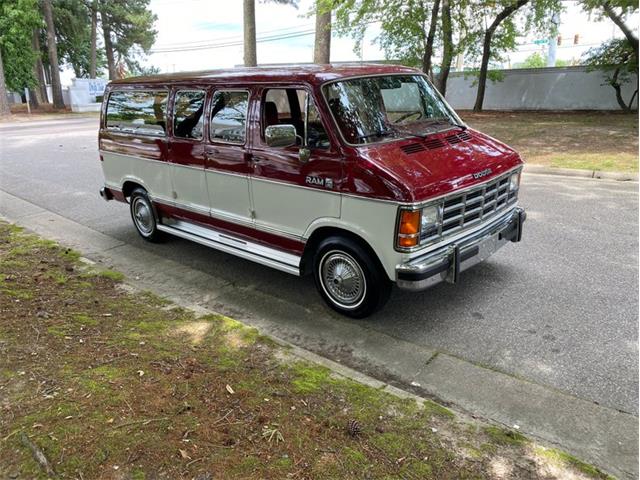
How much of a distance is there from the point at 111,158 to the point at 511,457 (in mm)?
6402

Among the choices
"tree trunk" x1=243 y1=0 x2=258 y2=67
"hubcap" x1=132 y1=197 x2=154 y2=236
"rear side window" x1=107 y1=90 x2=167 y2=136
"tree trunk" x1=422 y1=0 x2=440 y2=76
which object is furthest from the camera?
"tree trunk" x1=422 y1=0 x2=440 y2=76

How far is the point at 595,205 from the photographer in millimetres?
7809

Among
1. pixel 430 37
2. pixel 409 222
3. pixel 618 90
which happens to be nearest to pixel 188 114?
pixel 409 222

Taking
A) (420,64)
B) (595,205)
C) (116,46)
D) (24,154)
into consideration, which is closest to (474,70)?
(420,64)

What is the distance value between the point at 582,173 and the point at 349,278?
294 inches

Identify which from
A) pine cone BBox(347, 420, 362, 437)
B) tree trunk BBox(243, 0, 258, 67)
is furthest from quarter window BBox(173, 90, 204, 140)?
tree trunk BBox(243, 0, 258, 67)

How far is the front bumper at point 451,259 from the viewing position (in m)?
4.07

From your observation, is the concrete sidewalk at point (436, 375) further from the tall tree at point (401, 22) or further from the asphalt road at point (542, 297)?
the tall tree at point (401, 22)

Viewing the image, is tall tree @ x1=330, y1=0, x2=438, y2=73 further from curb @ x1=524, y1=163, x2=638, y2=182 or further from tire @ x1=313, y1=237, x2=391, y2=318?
tire @ x1=313, y1=237, x2=391, y2=318

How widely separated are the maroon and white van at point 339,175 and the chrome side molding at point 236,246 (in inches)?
0.6

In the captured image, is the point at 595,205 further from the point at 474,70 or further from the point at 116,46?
the point at 116,46

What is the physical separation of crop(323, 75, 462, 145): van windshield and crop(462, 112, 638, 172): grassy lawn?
6.34 metres

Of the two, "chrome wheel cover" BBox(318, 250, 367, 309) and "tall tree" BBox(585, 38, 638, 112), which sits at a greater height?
"tall tree" BBox(585, 38, 638, 112)

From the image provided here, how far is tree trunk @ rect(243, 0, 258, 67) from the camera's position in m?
17.2
